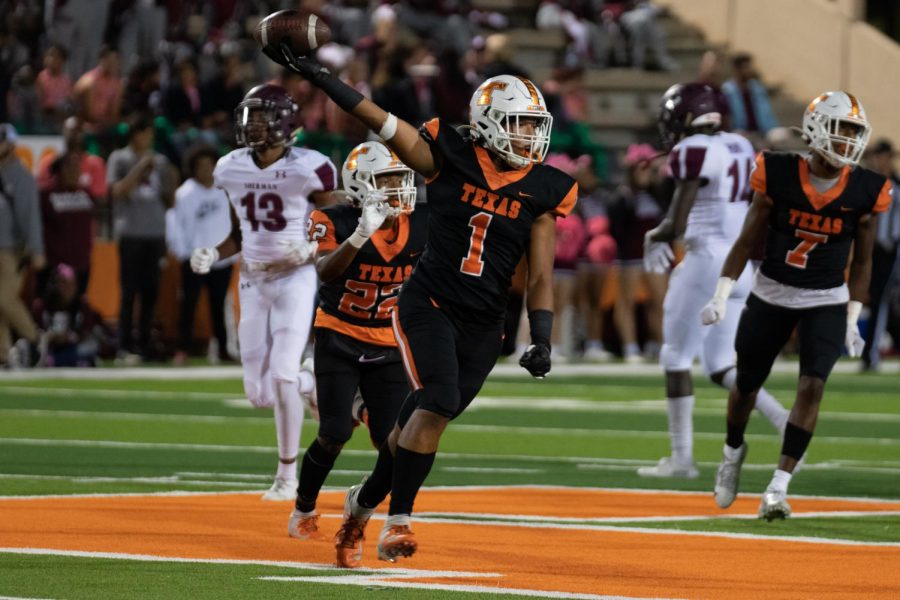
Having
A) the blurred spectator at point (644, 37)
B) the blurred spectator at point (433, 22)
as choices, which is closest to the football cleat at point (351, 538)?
the blurred spectator at point (433, 22)

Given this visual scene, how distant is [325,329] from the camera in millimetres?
8281

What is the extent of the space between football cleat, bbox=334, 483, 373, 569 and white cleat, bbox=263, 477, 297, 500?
2137mm

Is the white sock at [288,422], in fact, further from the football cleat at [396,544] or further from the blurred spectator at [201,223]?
the blurred spectator at [201,223]

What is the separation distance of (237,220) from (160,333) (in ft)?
33.9

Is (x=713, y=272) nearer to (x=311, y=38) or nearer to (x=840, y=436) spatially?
(x=840, y=436)

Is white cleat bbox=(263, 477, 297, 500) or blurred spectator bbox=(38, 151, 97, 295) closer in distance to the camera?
white cleat bbox=(263, 477, 297, 500)

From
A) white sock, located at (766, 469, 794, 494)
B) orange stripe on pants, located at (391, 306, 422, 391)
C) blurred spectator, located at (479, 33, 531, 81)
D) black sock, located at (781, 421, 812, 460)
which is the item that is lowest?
blurred spectator, located at (479, 33, 531, 81)

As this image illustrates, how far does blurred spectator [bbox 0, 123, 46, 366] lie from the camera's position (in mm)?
17781

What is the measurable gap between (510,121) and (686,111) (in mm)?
4267

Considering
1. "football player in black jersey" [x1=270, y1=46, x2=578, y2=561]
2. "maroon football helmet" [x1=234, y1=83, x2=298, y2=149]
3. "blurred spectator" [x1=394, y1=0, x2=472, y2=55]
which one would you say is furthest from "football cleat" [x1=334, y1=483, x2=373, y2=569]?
"blurred spectator" [x1=394, y1=0, x2=472, y2=55]

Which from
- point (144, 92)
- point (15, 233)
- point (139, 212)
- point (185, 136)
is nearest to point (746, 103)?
point (185, 136)

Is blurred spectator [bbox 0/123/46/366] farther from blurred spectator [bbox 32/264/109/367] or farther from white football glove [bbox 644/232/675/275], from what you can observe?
white football glove [bbox 644/232/675/275]

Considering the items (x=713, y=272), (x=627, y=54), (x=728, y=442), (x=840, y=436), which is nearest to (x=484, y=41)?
(x=627, y=54)

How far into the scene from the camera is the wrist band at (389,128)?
22.7 ft
